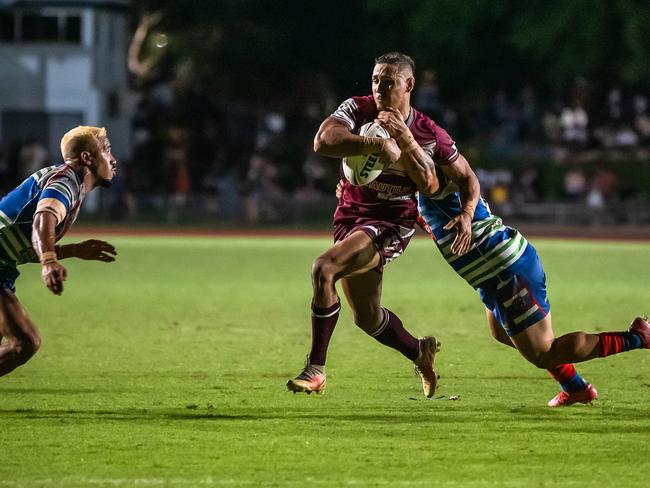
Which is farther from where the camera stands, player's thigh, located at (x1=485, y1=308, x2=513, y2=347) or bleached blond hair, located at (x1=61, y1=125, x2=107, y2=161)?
player's thigh, located at (x1=485, y1=308, x2=513, y2=347)

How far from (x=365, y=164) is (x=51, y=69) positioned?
36.6 m

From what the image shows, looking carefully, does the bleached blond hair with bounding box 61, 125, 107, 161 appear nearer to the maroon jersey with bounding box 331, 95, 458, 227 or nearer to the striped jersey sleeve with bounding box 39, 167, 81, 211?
the striped jersey sleeve with bounding box 39, 167, 81, 211

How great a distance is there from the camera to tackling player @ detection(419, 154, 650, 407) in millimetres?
8484

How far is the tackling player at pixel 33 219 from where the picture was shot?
8.31 m

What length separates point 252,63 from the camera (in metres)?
42.2

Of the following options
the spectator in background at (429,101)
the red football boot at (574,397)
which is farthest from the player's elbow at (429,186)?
the spectator in background at (429,101)

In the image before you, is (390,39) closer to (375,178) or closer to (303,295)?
(303,295)

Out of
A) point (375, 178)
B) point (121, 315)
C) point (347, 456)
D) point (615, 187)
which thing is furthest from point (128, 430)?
point (615, 187)

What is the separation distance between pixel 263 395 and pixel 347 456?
2340 millimetres

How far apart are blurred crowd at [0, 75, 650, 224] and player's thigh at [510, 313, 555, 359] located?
86.4ft

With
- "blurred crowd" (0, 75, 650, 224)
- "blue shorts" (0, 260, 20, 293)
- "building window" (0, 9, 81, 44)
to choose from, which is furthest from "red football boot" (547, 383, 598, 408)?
"building window" (0, 9, 81, 44)

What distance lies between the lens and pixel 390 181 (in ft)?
29.2

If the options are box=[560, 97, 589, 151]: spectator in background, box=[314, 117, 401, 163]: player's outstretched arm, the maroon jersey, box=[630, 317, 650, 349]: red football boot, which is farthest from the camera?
box=[560, 97, 589, 151]: spectator in background

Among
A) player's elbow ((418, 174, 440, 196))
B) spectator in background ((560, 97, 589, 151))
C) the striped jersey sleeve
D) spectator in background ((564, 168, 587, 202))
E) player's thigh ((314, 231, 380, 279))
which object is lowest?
spectator in background ((564, 168, 587, 202))
